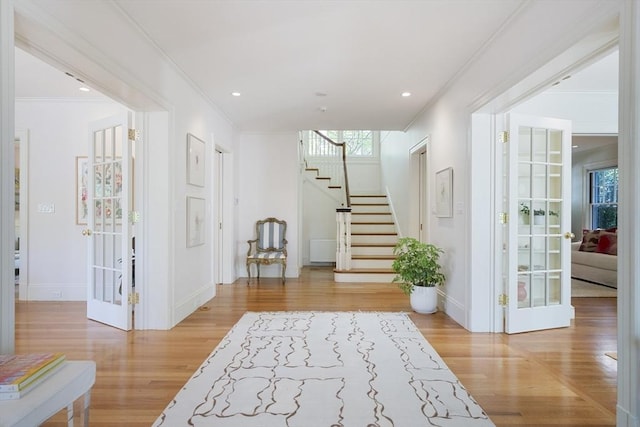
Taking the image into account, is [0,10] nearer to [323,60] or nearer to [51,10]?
[51,10]

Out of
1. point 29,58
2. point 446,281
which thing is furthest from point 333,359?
point 29,58

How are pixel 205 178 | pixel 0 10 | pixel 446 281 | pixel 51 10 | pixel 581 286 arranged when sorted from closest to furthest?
pixel 0 10
pixel 51 10
pixel 446 281
pixel 205 178
pixel 581 286

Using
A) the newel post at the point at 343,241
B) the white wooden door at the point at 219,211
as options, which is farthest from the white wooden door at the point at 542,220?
the white wooden door at the point at 219,211

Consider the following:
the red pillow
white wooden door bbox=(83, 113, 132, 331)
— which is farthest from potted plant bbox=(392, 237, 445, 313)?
the red pillow

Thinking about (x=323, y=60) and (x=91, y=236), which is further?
(x=91, y=236)

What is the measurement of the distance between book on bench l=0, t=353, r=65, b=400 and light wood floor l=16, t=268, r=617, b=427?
0.70m

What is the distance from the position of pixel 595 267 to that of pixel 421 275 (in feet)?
12.3

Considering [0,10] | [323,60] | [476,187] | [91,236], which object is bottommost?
[91,236]

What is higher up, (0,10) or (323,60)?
(323,60)

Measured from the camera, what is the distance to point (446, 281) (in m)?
3.92

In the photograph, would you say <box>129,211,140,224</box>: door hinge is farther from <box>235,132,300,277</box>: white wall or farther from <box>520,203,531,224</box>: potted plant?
<box>520,203,531,224</box>: potted plant

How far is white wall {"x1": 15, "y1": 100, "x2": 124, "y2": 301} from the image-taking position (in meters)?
4.38

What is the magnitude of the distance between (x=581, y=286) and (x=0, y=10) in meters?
6.96

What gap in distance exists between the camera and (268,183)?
598 centimetres
